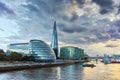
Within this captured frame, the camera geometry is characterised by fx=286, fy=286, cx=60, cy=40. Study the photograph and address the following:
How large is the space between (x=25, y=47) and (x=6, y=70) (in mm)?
108742

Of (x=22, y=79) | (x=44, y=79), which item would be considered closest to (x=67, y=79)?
(x=44, y=79)

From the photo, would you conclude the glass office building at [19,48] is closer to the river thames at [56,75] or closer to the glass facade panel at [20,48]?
the glass facade panel at [20,48]

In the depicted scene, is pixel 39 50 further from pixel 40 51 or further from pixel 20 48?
pixel 20 48

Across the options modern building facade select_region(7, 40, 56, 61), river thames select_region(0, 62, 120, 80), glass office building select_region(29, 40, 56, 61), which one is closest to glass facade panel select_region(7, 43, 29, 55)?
modern building facade select_region(7, 40, 56, 61)

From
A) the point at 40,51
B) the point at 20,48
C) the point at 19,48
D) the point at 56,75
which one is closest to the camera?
the point at 56,75

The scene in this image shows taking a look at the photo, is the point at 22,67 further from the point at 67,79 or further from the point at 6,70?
the point at 67,79

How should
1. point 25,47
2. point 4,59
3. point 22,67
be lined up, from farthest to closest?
point 25,47 < point 4,59 < point 22,67

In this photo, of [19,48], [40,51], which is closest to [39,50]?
[40,51]

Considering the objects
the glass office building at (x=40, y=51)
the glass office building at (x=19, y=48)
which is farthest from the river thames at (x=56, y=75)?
the glass office building at (x=19, y=48)

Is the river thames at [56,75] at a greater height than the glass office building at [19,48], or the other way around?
the glass office building at [19,48]

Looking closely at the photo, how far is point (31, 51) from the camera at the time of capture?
16975 cm

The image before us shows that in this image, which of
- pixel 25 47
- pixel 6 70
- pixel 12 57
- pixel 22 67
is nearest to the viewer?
pixel 6 70

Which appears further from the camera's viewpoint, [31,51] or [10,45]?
[10,45]

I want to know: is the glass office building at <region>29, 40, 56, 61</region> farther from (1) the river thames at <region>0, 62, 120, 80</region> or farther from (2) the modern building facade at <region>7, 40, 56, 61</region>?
(1) the river thames at <region>0, 62, 120, 80</region>
